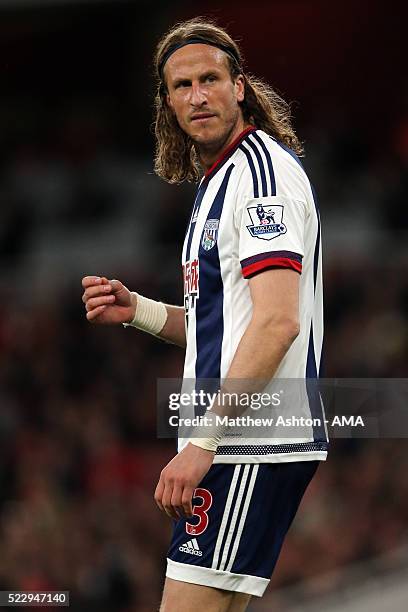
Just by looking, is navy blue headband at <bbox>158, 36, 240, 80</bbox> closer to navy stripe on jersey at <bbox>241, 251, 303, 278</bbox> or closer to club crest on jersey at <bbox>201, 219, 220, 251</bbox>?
club crest on jersey at <bbox>201, 219, 220, 251</bbox>

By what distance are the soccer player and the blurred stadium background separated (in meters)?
4.24

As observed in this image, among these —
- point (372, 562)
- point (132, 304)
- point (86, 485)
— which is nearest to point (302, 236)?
point (132, 304)

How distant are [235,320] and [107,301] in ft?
1.96

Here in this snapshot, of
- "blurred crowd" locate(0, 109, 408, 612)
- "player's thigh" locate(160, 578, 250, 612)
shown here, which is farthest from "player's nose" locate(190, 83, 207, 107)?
"blurred crowd" locate(0, 109, 408, 612)

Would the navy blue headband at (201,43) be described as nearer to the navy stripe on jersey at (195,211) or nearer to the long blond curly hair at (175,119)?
the long blond curly hair at (175,119)

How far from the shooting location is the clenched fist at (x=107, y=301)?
353 cm

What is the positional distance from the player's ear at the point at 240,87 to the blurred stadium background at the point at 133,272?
4455 mm

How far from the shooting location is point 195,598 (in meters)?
3.01

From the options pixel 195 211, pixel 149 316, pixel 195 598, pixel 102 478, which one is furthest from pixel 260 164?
pixel 102 478

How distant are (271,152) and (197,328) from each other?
534 mm

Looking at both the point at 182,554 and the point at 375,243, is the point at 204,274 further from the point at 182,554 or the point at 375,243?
the point at 375,243

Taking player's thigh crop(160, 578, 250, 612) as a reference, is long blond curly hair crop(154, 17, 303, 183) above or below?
above

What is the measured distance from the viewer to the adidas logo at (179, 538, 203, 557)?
3047 mm

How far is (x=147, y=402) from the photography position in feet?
34.3
